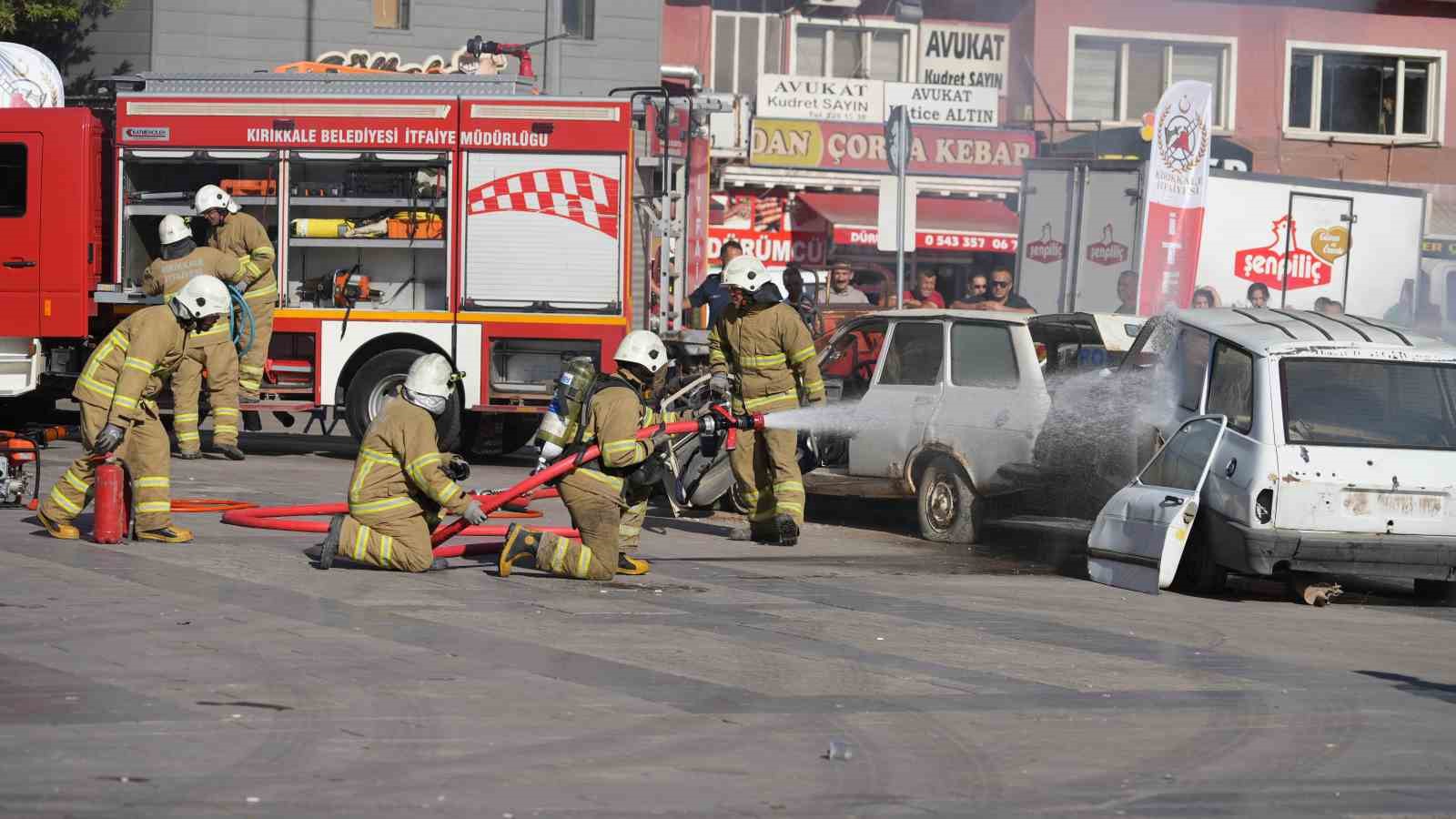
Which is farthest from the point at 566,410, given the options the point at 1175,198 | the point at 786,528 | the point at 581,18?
the point at 581,18

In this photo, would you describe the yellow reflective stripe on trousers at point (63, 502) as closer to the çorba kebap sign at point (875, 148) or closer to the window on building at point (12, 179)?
the window on building at point (12, 179)

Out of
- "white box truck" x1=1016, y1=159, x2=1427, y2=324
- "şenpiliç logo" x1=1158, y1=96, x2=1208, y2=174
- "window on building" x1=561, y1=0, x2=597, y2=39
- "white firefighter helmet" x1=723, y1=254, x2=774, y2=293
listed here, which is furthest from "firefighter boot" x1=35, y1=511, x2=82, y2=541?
"window on building" x1=561, y1=0, x2=597, y2=39

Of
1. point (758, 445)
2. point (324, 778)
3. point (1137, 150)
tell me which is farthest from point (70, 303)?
point (1137, 150)

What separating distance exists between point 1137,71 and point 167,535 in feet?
88.2

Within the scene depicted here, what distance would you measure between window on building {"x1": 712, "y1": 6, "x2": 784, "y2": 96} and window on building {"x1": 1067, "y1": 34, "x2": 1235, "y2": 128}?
539 cm

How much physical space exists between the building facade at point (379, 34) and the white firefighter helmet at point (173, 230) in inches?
485

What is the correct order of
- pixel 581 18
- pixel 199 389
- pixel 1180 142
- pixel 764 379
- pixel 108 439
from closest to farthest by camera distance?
pixel 108 439, pixel 764 379, pixel 199 389, pixel 1180 142, pixel 581 18

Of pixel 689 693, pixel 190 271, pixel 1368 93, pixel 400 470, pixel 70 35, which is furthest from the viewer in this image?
pixel 1368 93

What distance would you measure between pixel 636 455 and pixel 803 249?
71.9 feet

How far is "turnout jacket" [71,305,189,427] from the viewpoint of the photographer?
9.87 m

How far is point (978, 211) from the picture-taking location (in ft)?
103

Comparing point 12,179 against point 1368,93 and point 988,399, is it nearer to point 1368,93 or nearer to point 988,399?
point 988,399

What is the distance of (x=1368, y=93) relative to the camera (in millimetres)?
34844

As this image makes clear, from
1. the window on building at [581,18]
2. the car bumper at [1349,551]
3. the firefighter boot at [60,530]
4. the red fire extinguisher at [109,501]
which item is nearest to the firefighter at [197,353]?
the firefighter boot at [60,530]
